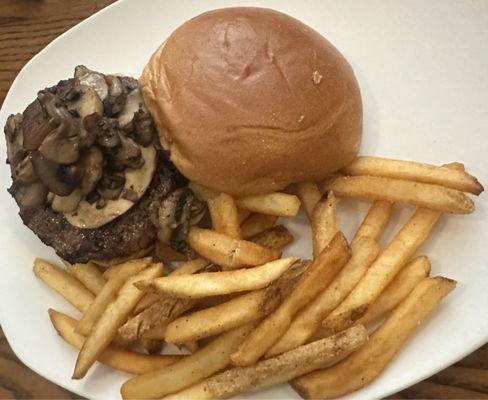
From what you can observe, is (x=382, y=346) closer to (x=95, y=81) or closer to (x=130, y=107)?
(x=130, y=107)

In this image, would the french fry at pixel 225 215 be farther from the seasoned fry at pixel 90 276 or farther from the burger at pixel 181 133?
the seasoned fry at pixel 90 276

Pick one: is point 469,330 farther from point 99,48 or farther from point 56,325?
point 99,48

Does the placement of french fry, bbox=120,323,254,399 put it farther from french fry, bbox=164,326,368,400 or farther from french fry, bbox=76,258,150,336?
french fry, bbox=76,258,150,336

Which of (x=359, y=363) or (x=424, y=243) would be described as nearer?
(x=359, y=363)

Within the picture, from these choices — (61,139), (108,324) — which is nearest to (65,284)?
(108,324)

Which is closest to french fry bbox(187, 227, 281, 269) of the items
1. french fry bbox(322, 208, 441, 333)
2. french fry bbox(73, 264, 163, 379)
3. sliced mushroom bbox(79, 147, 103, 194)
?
french fry bbox(73, 264, 163, 379)

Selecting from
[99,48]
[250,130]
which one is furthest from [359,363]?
[99,48]
